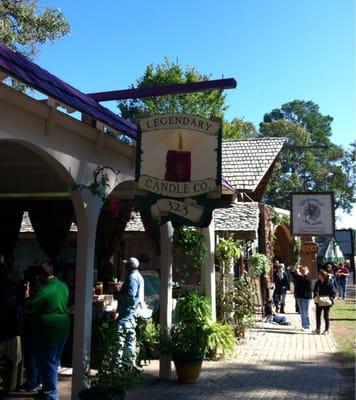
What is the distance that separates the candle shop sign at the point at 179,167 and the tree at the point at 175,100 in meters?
24.7

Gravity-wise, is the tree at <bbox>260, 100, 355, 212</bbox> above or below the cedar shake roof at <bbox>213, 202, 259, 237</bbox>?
above

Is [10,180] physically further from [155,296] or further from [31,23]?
[31,23]

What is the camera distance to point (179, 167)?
6.72 m

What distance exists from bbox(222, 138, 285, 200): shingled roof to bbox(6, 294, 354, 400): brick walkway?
7257 millimetres

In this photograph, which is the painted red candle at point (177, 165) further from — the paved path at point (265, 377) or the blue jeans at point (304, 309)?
the blue jeans at point (304, 309)

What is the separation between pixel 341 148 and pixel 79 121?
4785 cm

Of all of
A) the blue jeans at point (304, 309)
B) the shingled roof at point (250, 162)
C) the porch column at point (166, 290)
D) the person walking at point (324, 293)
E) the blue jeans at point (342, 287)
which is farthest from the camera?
the blue jeans at point (342, 287)

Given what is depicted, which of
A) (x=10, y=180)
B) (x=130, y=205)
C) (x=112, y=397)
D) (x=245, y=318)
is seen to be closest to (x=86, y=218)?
(x=112, y=397)

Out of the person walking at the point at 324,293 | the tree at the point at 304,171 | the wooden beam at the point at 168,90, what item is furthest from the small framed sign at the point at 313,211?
the tree at the point at 304,171

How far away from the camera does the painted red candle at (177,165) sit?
21.9 ft

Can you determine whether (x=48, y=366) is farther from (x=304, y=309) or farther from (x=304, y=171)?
(x=304, y=171)

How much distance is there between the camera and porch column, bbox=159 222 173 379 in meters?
7.95

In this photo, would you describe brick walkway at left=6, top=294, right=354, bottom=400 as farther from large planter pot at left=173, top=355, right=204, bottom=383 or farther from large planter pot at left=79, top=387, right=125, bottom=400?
large planter pot at left=79, top=387, right=125, bottom=400

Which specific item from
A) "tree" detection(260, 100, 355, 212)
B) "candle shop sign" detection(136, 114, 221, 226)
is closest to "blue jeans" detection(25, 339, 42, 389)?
"candle shop sign" detection(136, 114, 221, 226)
